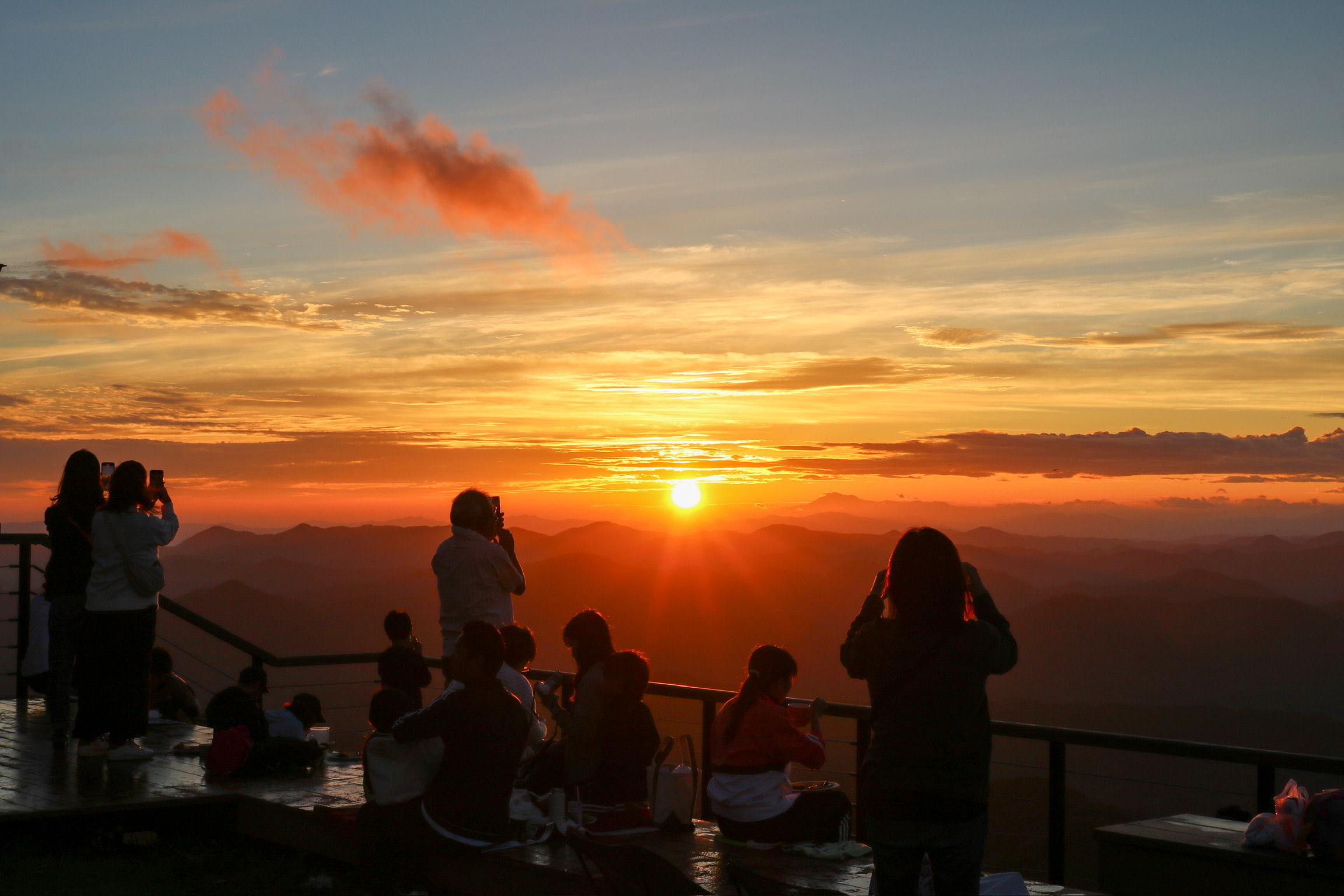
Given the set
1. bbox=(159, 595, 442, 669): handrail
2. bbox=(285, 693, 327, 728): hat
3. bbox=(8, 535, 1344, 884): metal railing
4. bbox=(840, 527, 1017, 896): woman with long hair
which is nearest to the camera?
bbox=(840, 527, 1017, 896): woman with long hair

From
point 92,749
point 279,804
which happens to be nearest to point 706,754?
point 279,804

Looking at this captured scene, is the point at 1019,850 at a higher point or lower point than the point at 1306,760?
lower

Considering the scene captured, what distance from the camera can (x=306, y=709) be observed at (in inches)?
343

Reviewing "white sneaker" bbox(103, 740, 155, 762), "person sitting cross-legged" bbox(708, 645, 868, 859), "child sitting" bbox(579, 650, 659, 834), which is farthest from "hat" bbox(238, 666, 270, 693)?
"person sitting cross-legged" bbox(708, 645, 868, 859)

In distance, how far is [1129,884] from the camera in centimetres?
474

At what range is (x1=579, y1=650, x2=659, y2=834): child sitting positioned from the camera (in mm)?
5633

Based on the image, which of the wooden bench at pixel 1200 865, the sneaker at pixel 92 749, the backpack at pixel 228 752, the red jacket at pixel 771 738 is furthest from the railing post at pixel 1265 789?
the sneaker at pixel 92 749

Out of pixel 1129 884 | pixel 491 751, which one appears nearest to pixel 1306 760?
pixel 1129 884

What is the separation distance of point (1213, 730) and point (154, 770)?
190 metres

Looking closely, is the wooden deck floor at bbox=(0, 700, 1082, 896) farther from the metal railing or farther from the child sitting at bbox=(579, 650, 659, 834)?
the metal railing

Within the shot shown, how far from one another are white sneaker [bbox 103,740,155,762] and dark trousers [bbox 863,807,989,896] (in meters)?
6.09

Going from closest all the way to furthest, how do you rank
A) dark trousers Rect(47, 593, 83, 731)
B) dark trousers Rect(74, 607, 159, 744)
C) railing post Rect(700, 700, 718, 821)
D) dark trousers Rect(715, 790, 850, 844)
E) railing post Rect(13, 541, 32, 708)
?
1. dark trousers Rect(715, 790, 850, 844)
2. railing post Rect(700, 700, 718, 821)
3. dark trousers Rect(74, 607, 159, 744)
4. dark trousers Rect(47, 593, 83, 731)
5. railing post Rect(13, 541, 32, 708)

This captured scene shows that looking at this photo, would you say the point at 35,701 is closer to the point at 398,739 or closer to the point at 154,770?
the point at 154,770

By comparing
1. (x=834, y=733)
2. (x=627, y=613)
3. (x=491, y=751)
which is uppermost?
(x=491, y=751)
